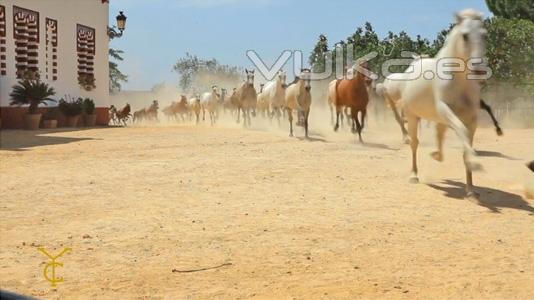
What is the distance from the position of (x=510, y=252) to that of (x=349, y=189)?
289cm

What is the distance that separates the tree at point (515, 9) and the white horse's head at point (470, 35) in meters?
29.1

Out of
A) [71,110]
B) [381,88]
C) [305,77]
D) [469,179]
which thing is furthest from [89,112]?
[469,179]

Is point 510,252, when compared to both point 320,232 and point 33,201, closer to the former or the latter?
point 320,232

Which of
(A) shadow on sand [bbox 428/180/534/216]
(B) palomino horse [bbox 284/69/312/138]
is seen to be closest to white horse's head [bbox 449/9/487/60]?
(A) shadow on sand [bbox 428/180/534/216]

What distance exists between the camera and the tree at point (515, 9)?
33.9 m

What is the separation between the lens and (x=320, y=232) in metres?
5.54

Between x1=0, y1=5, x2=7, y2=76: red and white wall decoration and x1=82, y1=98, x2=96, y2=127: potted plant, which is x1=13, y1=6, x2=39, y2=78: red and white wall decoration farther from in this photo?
x1=82, y1=98, x2=96, y2=127: potted plant

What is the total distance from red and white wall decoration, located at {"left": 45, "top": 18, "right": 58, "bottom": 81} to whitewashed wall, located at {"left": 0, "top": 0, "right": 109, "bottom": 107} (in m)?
0.21

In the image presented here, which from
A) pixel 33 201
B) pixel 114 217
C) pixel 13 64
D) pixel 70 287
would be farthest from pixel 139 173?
pixel 13 64

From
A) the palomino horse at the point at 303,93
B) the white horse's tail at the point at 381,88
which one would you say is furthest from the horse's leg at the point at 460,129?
the palomino horse at the point at 303,93

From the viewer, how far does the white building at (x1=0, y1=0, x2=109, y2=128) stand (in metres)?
19.5

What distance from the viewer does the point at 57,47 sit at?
75.5 ft

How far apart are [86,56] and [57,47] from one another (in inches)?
91.2

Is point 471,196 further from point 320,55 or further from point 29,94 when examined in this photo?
point 320,55
